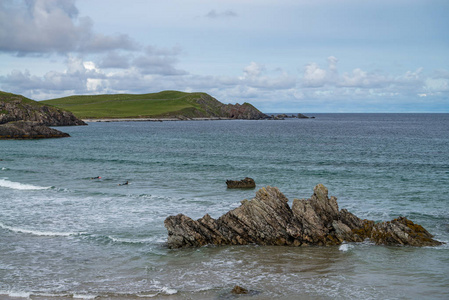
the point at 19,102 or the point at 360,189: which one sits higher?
the point at 19,102

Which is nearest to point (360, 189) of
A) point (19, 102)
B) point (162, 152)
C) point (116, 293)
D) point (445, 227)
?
point (445, 227)

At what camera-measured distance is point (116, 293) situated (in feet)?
61.2

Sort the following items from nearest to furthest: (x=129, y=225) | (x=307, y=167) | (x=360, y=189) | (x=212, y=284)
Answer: (x=212, y=284)
(x=129, y=225)
(x=360, y=189)
(x=307, y=167)

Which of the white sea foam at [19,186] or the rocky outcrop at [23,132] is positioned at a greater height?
the rocky outcrop at [23,132]

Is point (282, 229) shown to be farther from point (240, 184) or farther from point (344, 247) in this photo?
point (240, 184)

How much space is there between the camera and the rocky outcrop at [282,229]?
83.7ft

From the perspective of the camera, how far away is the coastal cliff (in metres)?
116

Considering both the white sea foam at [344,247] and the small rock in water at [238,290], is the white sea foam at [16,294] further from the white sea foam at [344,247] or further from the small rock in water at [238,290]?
the white sea foam at [344,247]

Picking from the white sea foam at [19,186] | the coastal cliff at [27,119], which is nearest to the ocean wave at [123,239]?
the white sea foam at [19,186]

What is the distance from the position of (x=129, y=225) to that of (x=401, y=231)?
1826 cm

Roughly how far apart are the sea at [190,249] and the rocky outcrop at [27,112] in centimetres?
10308

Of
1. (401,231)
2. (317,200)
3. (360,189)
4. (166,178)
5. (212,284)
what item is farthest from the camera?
(166,178)

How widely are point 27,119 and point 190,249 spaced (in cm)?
15162

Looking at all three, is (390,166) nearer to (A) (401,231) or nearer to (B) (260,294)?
(A) (401,231)
